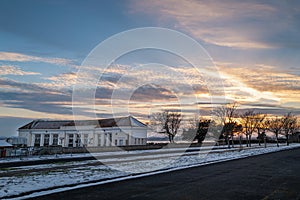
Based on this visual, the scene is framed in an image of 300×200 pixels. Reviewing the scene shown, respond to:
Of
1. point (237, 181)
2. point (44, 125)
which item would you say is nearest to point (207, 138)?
point (44, 125)

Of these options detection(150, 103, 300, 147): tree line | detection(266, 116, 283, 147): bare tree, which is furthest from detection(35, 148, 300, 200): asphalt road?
detection(266, 116, 283, 147): bare tree

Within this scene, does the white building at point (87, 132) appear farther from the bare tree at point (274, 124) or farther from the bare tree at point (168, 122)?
the bare tree at point (274, 124)

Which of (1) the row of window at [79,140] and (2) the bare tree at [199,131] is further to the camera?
(2) the bare tree at [199,131]

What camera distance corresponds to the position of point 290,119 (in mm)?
95625

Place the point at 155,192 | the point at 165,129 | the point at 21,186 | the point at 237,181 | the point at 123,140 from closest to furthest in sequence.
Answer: the point at 155,192 → the point at 21,186 → the point at 237,181 → the point at 123,140 → the point at 165,129

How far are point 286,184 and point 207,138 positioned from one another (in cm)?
7631

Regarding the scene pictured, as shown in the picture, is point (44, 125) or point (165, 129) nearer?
point (165, 129)

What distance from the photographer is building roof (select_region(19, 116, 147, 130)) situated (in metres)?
88.7

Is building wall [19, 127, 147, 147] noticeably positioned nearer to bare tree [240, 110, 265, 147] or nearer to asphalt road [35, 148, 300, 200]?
bare tree [240, 110, 265, 147]

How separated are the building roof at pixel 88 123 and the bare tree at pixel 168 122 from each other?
14.8ft

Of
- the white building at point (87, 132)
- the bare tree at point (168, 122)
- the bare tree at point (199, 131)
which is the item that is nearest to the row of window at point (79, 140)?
the white building at point (87, 132)

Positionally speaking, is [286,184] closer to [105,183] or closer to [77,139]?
[105,183]

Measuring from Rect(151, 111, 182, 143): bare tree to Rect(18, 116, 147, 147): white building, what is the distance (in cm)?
446

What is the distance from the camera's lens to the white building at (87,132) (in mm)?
85206
